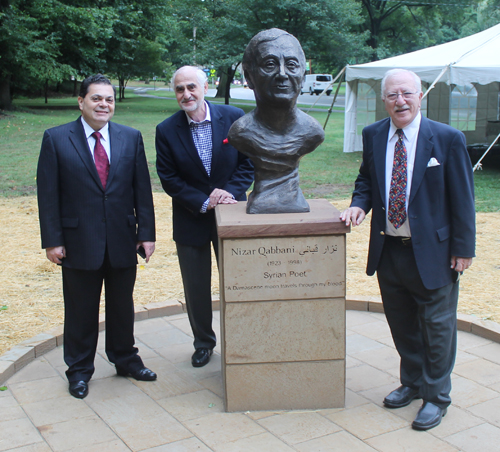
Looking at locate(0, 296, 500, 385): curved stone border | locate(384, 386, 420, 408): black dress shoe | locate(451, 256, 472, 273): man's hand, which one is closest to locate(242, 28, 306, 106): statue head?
locate(451, 256, 472, 273): man's hand

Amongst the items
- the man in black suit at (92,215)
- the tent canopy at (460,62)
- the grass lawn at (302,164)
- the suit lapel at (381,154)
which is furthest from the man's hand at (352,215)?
the tent canopy at (460,62)

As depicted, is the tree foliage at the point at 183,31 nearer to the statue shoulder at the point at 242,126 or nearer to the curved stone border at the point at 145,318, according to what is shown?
the curved stone border at the point at 145,318

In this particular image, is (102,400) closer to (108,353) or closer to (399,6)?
(108,353)

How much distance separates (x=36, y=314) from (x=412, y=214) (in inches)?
140

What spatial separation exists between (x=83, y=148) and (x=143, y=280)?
2.79 meters

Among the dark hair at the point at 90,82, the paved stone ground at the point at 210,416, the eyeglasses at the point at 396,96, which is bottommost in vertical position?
the paved stone ground at the point at 210,416

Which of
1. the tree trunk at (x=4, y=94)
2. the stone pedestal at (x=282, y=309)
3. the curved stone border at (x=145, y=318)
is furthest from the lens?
the tree trunk at (x=4, y=94)

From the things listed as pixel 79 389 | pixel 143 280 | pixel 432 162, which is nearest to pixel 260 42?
pixel 432 162

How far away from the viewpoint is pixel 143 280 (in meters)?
6.30

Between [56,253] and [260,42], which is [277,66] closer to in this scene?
[260,42]

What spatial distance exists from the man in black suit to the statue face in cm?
99

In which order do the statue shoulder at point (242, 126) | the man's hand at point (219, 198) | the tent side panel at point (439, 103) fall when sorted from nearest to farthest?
the statue shoulder at point (242, 126)
the man's hand at point (219, 198)
the tent side panel at point (439, 103)

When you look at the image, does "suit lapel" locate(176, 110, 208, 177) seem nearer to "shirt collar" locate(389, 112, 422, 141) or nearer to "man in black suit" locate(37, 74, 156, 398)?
"man in black suit" locate(37, 74, 156, 398)

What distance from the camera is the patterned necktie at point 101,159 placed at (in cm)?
378
